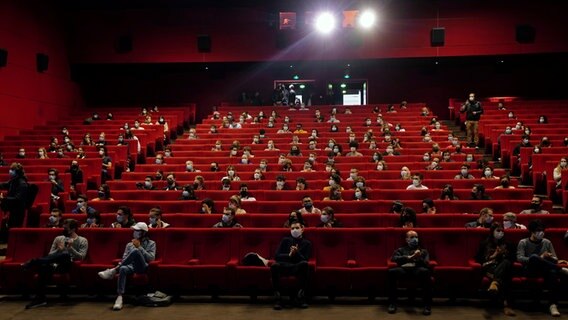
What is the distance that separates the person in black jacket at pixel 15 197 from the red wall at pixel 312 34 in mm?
8687

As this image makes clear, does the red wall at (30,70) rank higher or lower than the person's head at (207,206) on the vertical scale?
higher

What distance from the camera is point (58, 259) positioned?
4844 millimetres

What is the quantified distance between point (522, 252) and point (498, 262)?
0.26 metres

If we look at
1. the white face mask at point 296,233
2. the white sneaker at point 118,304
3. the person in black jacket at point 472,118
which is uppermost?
A: the person in black jacket at point 472,118

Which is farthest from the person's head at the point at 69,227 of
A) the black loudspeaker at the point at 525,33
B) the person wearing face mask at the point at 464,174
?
the black loudspeaker at the point at 525,33

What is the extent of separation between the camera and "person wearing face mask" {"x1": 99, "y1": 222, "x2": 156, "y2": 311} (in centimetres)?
466

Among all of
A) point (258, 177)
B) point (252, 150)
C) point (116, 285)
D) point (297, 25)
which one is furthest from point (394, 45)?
point (116, 285)

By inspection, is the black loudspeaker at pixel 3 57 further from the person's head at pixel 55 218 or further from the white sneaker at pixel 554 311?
the white sneaker at pixel 554 311

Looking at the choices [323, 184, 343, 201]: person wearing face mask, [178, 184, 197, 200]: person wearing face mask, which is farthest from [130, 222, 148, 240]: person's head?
[323, 184, 343, 201]: person wearing face mask

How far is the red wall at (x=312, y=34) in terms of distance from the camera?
546 inches

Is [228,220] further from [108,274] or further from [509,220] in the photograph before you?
[509,220]

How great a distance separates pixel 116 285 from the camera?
16.1 feet

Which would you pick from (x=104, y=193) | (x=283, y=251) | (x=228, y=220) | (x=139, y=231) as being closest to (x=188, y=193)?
(x=104, y=193)

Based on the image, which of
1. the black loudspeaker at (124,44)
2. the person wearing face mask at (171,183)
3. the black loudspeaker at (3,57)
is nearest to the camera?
the person wearing face mask at (171,183)
